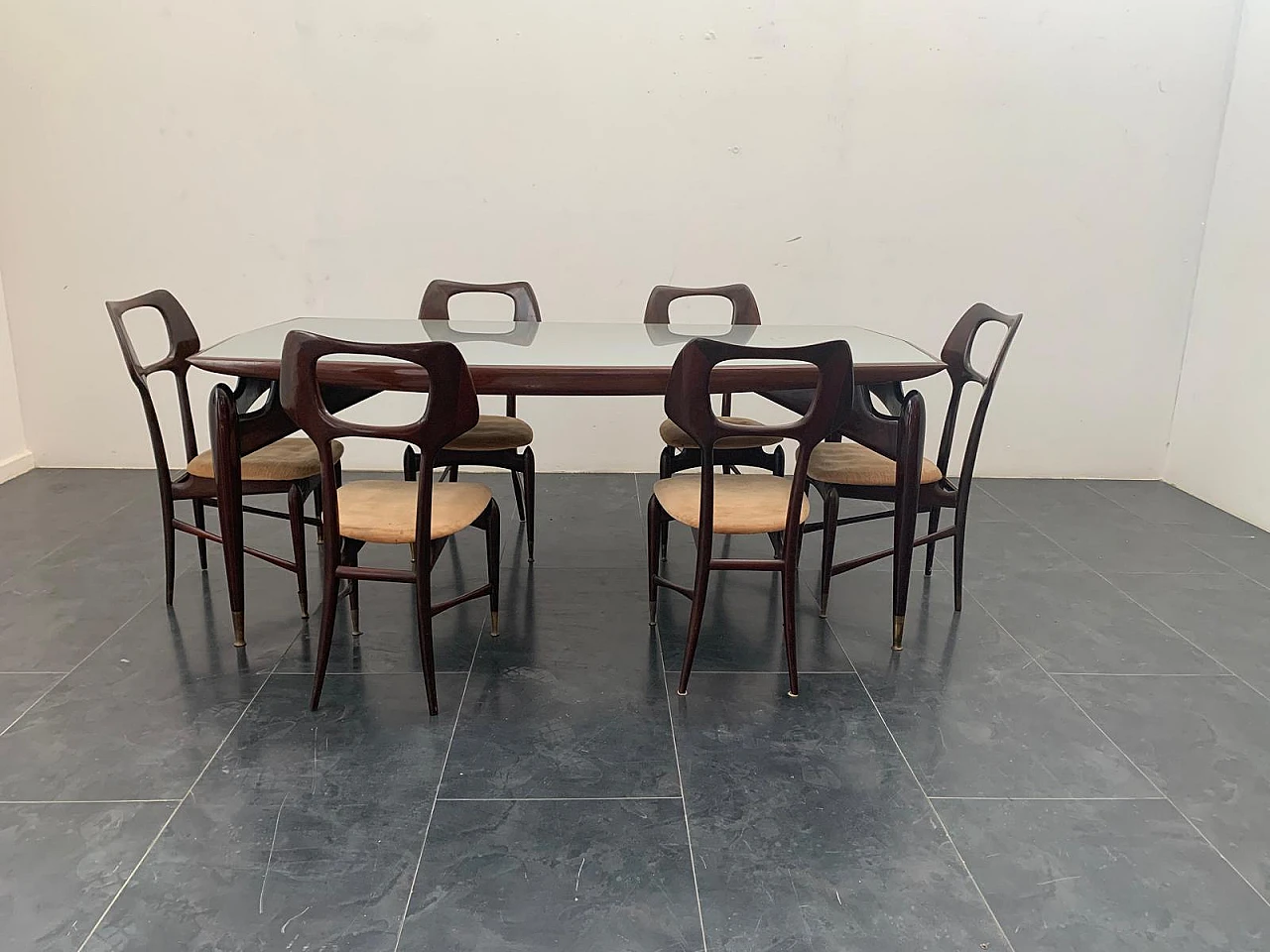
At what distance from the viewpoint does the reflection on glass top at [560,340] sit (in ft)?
7.24

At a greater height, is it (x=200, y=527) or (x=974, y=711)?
(x=200, y=527)

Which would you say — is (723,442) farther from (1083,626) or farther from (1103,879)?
(1103,879)

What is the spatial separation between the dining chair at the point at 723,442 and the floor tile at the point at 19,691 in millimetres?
1792

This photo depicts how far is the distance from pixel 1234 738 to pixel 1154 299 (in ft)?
8.54

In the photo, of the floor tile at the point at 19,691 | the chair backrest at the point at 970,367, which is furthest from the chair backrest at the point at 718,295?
the floor tile at the point at 19,691

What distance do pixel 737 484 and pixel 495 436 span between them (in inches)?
35.9

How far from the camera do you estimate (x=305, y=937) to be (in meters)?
1.39

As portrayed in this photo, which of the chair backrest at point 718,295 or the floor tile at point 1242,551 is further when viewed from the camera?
the chair backrest at point 718,295

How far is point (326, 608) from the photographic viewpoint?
199 centimetres

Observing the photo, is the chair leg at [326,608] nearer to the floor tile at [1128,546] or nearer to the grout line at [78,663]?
the grout line at [78,663]

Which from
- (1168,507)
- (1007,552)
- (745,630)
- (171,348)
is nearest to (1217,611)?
(1007,552)

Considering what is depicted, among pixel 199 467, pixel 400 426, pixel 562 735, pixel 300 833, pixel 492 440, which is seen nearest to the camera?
pixel 300 833

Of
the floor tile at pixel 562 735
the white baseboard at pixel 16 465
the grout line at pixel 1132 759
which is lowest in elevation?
the grout line at pixel 1132 759

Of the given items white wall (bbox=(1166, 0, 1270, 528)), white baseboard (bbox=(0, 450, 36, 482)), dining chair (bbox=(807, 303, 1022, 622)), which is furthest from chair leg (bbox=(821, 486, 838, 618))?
white baseboard (bbox=(0, 450, 36, 482))
